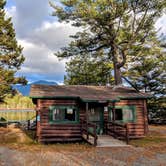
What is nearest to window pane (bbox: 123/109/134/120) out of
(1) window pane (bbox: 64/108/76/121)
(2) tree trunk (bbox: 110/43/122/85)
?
(1) window pane (bbox: 64/108/76/121)

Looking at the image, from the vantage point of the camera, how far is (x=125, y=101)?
19.4 m

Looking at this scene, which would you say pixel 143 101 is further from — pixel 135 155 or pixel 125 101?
pixel 135 155

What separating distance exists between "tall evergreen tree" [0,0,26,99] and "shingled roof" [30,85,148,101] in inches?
290

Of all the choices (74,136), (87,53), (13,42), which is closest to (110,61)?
(87,53)

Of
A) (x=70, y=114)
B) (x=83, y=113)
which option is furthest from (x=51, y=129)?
(x=83, y=113)

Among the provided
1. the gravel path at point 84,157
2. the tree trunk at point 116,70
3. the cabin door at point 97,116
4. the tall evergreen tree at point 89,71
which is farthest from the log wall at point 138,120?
the tall evergreen tree at point 89,71

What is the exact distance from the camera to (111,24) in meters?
26.3

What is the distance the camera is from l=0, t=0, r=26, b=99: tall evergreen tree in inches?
1035

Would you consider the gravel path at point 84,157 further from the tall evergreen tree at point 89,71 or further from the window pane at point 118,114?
the tall evergreen tree at point 89,71

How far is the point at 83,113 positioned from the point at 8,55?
13016mm

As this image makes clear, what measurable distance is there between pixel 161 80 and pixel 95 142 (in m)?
17.5

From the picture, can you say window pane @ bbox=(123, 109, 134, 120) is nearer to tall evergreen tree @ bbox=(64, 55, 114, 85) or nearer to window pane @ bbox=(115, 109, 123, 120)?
window pane @ bbox=(115, 109, 123, 120)

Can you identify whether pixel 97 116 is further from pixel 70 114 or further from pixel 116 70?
pixel 116 70

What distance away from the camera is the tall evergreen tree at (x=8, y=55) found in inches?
1035
